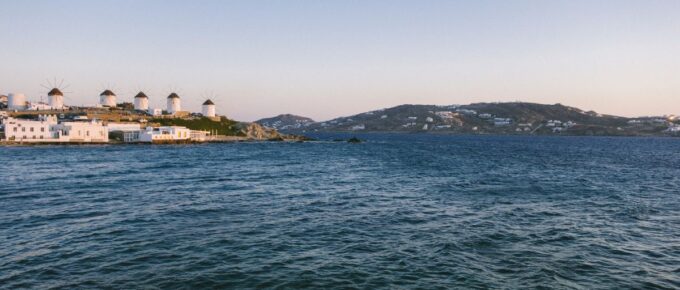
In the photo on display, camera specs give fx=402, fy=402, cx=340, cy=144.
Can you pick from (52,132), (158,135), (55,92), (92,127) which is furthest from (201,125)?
(55,92)

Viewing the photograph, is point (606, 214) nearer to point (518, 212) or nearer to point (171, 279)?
point (518, 212)

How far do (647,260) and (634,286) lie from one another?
488cm

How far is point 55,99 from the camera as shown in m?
193

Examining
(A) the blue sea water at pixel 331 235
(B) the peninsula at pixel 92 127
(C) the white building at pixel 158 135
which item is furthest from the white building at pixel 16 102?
(A) the blue sea water at pixel 331 235

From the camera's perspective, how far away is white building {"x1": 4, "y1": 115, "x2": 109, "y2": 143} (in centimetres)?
12394

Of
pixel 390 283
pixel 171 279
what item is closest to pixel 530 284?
pixel 390 283

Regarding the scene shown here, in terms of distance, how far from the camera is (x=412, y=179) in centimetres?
6012

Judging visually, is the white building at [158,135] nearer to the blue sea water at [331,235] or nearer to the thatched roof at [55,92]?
the thatched roof at [55,92]

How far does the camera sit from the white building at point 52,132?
407 feet

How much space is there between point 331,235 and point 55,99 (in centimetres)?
21575

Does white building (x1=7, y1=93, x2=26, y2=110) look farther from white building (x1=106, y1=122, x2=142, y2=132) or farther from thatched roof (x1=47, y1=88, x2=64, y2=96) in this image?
white building (x1=106, y1=122, x2=142, y2=132)

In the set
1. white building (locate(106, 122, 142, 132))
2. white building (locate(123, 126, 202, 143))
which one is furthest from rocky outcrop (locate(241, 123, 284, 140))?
white building (locate(106, 122, 142, 132))

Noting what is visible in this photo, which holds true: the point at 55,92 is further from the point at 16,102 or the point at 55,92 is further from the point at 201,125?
the point at 201,125

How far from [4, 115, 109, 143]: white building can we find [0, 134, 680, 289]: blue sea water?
90.2 m
